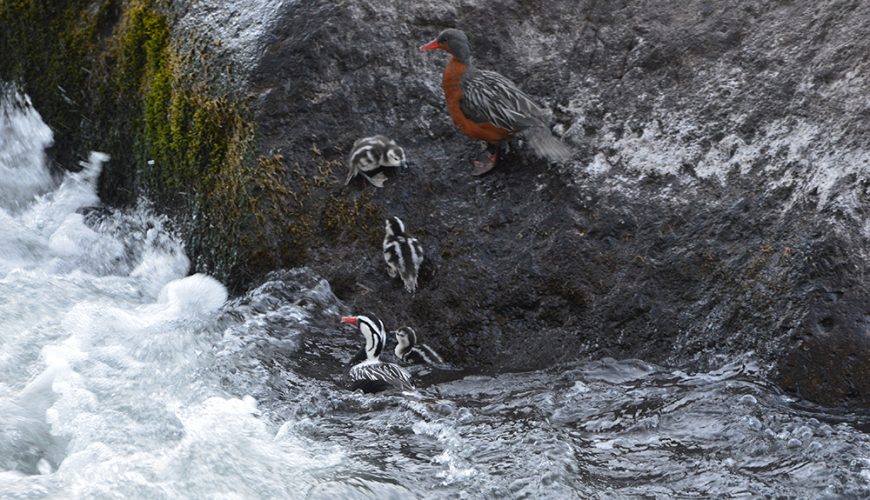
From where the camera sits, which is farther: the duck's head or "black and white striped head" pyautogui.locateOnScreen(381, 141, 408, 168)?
the duck's head

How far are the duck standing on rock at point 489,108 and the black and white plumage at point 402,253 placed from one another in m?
0.68

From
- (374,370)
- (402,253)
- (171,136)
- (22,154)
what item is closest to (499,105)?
(402,253)

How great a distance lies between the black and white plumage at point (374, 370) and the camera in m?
6.01

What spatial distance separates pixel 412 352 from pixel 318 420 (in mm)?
908

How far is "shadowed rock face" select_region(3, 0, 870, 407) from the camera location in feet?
19.6


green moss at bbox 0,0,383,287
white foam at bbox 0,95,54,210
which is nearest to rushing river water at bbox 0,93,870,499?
green moss at bbox 0,0,383,287

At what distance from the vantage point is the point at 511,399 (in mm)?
5961

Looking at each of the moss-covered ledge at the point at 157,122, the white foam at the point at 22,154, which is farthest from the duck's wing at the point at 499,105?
the white foam at the point at 22,154

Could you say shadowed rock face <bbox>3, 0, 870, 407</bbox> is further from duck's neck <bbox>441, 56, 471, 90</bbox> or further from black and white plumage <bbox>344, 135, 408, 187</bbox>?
duck's neck <bbox>441, 56, 471, 90</bbox>

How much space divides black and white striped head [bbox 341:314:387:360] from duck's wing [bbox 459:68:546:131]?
1.45 metres

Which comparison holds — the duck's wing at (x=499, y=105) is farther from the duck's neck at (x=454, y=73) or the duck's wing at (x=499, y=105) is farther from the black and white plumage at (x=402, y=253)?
the black and white plumage at (x=402, y=253)

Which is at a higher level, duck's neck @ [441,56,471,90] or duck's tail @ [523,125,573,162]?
duck's neck @ [441,56,471,90]

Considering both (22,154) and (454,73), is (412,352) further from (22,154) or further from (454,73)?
(22,154)

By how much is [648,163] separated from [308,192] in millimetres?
2232
